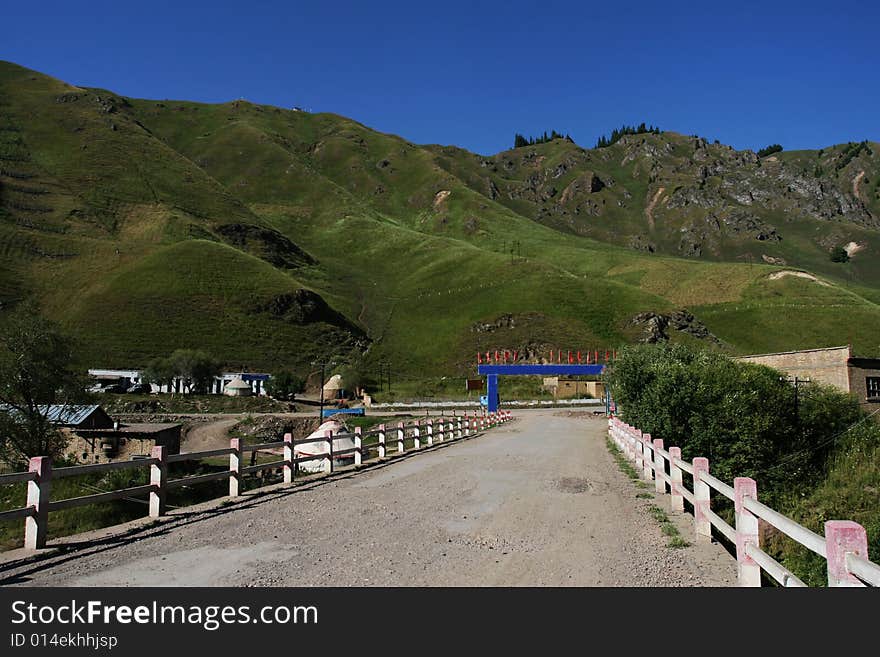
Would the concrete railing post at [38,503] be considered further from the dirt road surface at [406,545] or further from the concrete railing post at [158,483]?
the concrete railing post at [158,483]

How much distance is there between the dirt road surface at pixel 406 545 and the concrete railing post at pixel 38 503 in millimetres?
564

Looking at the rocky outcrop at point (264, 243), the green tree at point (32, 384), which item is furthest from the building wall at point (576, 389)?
the rocky outcrop at point (264, 243)

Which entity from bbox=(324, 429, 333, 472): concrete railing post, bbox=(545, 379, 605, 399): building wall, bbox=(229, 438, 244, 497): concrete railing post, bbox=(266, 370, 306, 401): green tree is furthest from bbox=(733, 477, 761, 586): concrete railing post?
bbox=(545, 379, 605, 399): building wall

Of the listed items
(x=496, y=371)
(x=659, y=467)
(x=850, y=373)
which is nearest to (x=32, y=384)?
(x=496, y=371)

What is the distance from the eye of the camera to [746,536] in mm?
6668

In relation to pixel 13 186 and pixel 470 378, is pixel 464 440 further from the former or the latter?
pixel 13 186

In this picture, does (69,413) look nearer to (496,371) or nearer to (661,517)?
(496,371)

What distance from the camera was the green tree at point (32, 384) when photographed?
1582 inches

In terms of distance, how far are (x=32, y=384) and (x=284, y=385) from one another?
5721cm

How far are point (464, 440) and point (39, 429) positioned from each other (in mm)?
27099

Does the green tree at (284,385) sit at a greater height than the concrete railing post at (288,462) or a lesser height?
lesser

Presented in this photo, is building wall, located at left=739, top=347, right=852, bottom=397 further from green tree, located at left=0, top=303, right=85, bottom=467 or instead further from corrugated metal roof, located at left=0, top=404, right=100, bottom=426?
corrugated metal roof, located at left=0, top=404, right=100, bottom=426

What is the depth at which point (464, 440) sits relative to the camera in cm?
3584
